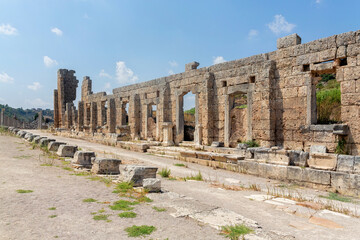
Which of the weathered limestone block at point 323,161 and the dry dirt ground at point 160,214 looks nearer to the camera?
the dry dirt ground at point 160,214

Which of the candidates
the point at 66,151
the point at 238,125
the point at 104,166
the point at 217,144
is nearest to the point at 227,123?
Answer: the point at 217,144

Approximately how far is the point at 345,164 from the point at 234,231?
18.1ft

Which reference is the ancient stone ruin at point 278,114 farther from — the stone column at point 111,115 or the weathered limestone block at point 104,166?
the weathered limestone block at point 104,166

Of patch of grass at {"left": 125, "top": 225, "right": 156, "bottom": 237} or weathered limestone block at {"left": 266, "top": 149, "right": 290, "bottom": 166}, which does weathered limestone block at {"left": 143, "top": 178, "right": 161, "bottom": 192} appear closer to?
patch of grass at {"left": 125, "top": 225, "right": 156, "bottom": 237}

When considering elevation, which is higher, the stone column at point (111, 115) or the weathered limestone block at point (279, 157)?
the stone column at point (111, 115)

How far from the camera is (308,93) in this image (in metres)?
10.1

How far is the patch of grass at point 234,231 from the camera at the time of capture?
133 inches

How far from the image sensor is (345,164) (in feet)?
24.0

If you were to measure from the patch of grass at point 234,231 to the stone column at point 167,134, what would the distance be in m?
12.0

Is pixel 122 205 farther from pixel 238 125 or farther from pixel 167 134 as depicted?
pixel 238 125

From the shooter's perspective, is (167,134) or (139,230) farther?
(167,134)

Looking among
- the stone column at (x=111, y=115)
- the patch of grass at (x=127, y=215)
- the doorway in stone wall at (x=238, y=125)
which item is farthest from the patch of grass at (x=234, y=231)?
the stone column at (x=111, y=115)

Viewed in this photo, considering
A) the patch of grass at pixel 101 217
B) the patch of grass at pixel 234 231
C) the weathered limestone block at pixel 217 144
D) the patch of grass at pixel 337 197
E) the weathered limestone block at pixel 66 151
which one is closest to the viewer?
the patch of grass at pixel 234 231

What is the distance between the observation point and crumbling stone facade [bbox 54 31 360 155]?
9117mm
